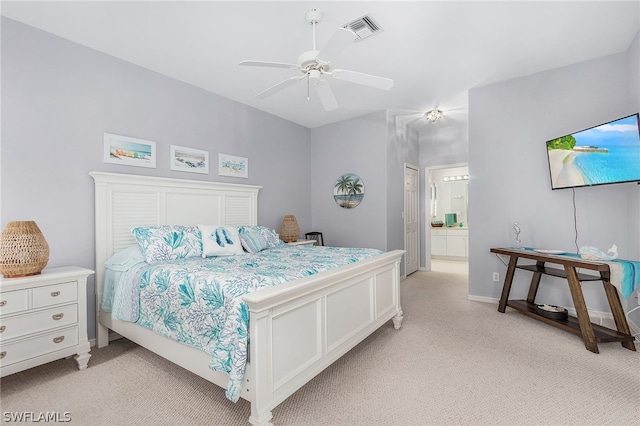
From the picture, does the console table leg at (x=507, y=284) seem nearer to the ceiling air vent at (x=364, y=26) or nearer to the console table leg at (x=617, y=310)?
the console table leg at (x=617, y=310)

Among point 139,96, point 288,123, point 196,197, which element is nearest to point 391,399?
point 196,197

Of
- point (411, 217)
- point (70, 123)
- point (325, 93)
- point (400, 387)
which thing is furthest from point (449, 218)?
point (70, 123)

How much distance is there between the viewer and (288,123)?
501cm

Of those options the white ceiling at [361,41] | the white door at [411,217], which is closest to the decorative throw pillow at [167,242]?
the white ceiling at [361,41]

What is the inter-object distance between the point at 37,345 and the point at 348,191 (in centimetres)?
409

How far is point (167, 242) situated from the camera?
2.70 m

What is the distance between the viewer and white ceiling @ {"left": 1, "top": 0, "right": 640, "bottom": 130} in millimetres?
2303

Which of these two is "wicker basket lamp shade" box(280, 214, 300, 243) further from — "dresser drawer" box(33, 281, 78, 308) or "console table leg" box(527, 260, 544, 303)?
"console table leg" box(527, 260, 544, 303)

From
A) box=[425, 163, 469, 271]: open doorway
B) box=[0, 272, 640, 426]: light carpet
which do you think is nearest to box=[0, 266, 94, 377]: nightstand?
box=[0, 272, 640, 426]: light carpet

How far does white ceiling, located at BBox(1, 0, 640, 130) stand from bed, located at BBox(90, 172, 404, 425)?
125 centimetres

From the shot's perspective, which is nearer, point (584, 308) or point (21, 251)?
point (21, 251)

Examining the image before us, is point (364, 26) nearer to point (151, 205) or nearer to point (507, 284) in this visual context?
point (151, 205)

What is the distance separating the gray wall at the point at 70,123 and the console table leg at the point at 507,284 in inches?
151

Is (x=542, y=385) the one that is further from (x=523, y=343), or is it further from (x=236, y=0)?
(x=236, y=0)
